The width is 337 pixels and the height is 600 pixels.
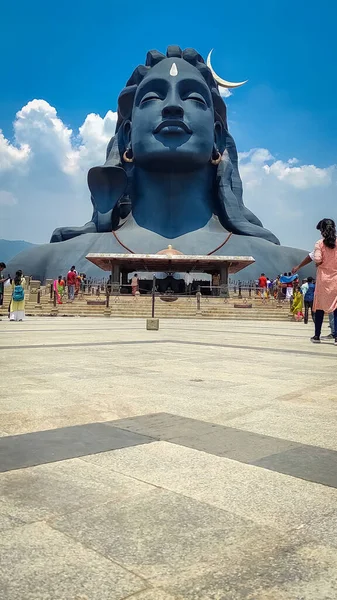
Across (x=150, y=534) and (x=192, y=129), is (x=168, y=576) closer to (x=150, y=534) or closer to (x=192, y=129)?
(x=150, y=534)

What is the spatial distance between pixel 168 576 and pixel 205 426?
153 centimetres

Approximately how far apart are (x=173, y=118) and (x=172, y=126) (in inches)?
20.3

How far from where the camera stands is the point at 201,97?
36.3 metres

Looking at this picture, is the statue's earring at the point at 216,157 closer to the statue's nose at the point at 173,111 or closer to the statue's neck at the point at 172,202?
the statue's neck at the point at 172,202

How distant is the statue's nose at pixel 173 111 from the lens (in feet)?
114

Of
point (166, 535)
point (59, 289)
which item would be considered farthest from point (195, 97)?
point (166, 535)

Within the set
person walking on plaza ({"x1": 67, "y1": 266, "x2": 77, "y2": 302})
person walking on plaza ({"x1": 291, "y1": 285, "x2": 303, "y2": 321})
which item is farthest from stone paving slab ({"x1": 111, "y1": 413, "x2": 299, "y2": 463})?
person walking on plaza ({"x1": 67, "y1": 266, "x2": 77, "y2": 302})

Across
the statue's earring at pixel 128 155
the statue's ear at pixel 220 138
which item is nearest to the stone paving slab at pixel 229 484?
the statue's earring at pixel 128 155

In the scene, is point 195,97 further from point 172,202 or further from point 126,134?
point 126,134

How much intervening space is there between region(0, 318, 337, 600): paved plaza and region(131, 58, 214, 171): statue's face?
110ft

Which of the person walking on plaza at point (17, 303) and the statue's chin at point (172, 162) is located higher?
the statue's chin at point (172, 162)

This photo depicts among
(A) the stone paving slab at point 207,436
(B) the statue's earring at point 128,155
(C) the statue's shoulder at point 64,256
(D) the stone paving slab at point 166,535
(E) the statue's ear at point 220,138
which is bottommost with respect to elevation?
(A) the stone paving slab at point 207,436

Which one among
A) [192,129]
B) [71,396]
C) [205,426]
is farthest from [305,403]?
[192,129]

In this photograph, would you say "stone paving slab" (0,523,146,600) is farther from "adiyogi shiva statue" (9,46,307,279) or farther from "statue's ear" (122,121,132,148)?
"statue's ear" (122,121,132,148)
